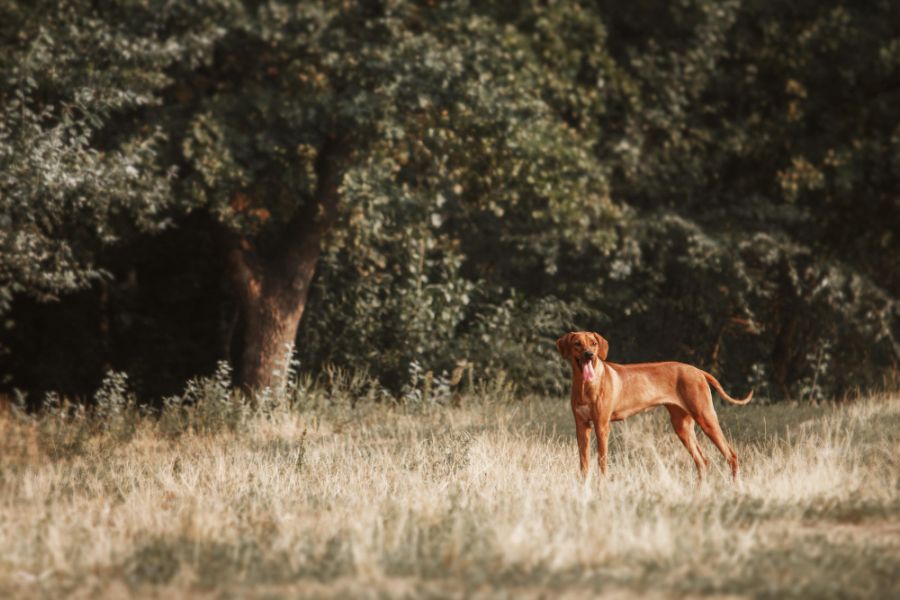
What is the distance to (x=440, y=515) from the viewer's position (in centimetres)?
684

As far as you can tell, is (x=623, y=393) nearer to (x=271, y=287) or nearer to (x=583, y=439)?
(x=583, y=439)

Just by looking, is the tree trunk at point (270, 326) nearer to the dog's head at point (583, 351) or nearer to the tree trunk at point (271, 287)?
the tree trunk at point (271, 287)

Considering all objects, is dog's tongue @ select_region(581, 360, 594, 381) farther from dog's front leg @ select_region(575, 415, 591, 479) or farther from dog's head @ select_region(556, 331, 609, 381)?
dog's front leg @ select_region(575, 415, 591, 479)

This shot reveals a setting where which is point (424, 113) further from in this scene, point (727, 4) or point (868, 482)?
point (868, 482)

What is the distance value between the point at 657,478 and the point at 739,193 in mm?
9812

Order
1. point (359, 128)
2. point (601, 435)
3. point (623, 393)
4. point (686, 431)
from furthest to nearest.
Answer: point (359, 128), point (686, 431), point (623, 393), point (601, 435)

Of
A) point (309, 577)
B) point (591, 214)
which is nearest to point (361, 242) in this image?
point (591, 214)

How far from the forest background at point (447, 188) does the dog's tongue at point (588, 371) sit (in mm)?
5519

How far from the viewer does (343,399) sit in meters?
12.9

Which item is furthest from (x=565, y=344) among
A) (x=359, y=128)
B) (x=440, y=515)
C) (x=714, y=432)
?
(x=359, y=128)

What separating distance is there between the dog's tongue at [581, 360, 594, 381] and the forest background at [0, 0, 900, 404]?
5.52 metres

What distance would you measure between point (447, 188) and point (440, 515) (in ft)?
29.2

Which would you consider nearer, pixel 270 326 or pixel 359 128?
pixel 359 128

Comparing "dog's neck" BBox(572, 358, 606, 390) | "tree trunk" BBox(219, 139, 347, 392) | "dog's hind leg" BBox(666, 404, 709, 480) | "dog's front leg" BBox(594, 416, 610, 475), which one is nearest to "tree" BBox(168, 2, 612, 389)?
"tree trunk" BBox(219, 139, 347, 392)
